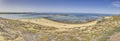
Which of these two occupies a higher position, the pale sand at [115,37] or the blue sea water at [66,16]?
the blue sea water at [66,16]

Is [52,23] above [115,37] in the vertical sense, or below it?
above

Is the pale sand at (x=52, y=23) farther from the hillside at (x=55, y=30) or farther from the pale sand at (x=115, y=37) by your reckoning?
the pale sand at (x=115, y=37)

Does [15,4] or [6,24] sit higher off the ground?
[15,4]

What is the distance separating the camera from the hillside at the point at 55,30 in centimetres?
399

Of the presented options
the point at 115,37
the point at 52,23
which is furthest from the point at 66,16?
the point at 115,37

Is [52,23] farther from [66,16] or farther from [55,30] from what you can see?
[66,16]

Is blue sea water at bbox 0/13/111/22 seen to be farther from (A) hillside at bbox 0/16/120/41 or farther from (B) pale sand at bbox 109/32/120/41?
(B) pale sand at bbox 109/32/120/41

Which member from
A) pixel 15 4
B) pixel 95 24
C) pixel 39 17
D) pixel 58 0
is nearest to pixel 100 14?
pixel 95 24

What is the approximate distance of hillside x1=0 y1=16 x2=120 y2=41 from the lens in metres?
3.99

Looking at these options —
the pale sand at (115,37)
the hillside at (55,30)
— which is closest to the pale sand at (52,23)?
the hillside at (55,30)

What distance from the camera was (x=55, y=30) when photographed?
4.03 metres

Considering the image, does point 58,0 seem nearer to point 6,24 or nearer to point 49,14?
point 49,14

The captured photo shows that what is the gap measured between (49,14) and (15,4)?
532mm

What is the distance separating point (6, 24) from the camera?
4.05 m
